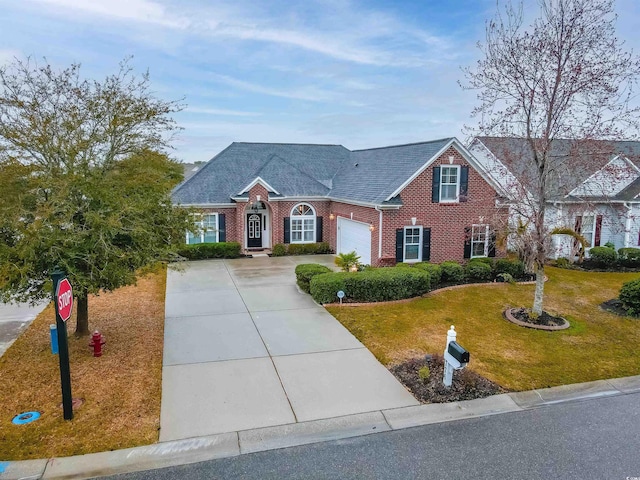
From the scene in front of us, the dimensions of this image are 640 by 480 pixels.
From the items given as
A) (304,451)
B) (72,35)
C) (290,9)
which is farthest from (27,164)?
(290,9)

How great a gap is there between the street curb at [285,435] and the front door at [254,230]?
1717cm

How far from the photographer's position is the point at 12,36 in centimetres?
1052

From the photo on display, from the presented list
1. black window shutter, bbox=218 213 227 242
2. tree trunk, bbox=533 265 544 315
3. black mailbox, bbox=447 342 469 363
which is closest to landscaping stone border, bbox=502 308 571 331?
tree trunk, bbox=533 265 544 315

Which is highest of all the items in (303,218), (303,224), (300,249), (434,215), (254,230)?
(434,215)

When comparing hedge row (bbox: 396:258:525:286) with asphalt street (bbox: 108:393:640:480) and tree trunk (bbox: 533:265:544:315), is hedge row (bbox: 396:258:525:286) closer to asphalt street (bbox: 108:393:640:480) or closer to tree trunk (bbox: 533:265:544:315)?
tree trunk (bbox: 533:265:544:315)

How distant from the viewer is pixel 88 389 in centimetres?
717

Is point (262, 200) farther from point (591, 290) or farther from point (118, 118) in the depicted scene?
point (591, 290)

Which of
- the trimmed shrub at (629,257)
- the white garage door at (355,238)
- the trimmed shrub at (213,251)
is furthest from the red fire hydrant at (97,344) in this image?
the trimmed shrub at (629,257)

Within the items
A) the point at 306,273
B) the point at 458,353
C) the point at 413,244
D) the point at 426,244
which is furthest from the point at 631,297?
the point at 306,273

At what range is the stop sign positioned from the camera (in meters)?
5.87

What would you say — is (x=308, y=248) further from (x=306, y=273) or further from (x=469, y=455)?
(x=469, y=455)

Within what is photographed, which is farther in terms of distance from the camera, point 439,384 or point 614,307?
point 614,307

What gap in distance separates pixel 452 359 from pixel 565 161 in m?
7.16

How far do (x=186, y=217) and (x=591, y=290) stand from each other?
13687 millimetres
